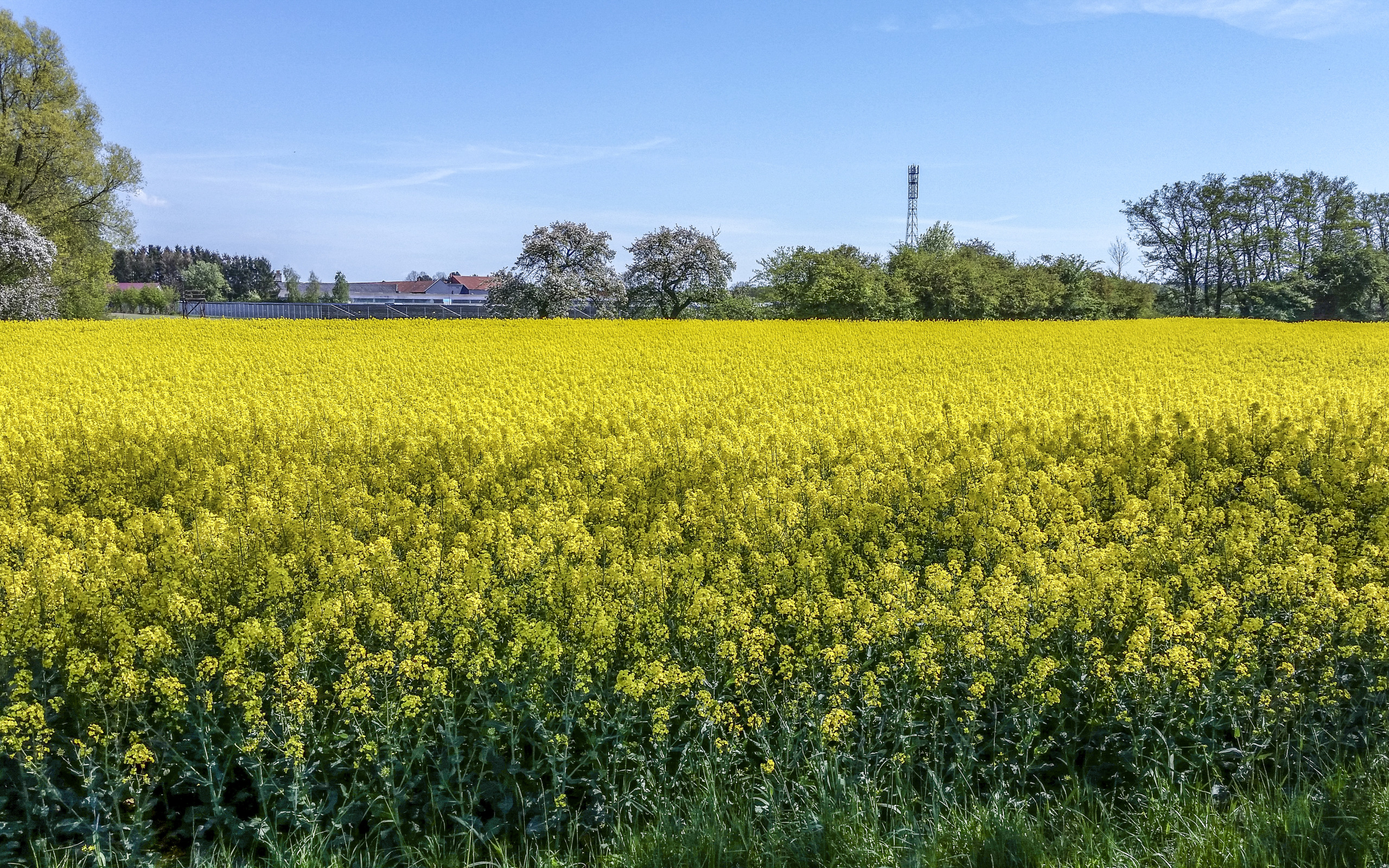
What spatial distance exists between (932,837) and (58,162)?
61.9 m

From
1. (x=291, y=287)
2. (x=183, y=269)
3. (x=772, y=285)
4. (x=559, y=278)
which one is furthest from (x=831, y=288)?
(x=183, y=269)

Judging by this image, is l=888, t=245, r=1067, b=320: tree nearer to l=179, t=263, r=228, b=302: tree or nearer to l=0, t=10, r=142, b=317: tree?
l=0, t=10, r=142, b=317: tree

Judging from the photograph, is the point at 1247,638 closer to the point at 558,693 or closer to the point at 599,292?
the point at 558,693

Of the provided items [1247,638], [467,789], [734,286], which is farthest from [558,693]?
[734,286]

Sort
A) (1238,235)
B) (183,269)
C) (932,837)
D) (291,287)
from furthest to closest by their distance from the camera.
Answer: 1. (183,269)
2. (291,287)
3. (1238,235)
4. (932,837)

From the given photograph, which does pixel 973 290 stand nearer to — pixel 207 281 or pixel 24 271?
pixel 24 271

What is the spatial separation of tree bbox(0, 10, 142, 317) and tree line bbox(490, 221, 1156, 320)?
75.5 feet

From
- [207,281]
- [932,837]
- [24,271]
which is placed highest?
[207,281]

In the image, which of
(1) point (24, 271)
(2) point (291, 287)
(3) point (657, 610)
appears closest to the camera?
(3) point (657, 610)

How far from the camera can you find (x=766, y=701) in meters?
5.66

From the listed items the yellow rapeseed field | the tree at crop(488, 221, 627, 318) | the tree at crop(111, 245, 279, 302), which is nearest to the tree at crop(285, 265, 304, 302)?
the tree at crop(111, 245, 279, 302)

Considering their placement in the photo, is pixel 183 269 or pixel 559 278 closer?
pixel 559 278

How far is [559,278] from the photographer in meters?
64.4

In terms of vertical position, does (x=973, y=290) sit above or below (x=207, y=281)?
below
